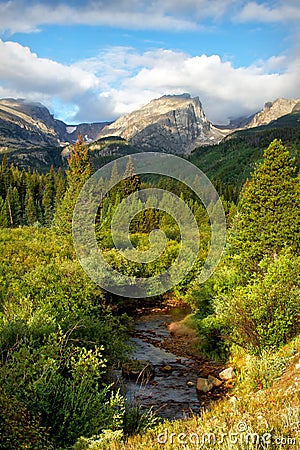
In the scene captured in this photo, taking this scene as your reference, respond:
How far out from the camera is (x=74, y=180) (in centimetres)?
6212

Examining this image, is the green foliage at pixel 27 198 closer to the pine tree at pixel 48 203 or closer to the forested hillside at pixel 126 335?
the pine tree at pixel 48 203

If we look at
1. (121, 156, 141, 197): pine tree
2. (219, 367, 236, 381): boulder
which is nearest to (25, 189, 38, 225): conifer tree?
(121, 156, 141, 197): pine tree

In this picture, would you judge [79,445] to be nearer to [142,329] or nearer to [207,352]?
[207,352]

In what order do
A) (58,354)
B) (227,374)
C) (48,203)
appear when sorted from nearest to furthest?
(58,354)
(227,374)
(48,203)

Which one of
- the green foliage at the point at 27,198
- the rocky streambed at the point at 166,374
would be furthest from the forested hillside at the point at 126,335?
the green foliage at the point at 27,198

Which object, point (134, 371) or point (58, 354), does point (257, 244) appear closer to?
point (134, 371)

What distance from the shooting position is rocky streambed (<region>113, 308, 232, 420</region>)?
71.7 feet

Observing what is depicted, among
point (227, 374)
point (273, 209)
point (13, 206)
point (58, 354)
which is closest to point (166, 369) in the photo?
point (227, 374)

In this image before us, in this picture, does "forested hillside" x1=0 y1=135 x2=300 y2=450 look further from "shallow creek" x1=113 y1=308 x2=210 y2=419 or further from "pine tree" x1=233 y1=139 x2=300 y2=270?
"shallow creek" x1=113 y1=308 x2=210 y2=419

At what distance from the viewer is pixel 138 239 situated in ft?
196

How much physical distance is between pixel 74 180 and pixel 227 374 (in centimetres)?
4311

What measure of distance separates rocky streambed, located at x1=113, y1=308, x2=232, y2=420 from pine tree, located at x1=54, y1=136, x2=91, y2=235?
2458 cm

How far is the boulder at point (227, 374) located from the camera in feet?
83.8

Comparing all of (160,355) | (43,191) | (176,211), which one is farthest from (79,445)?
(43,191)
